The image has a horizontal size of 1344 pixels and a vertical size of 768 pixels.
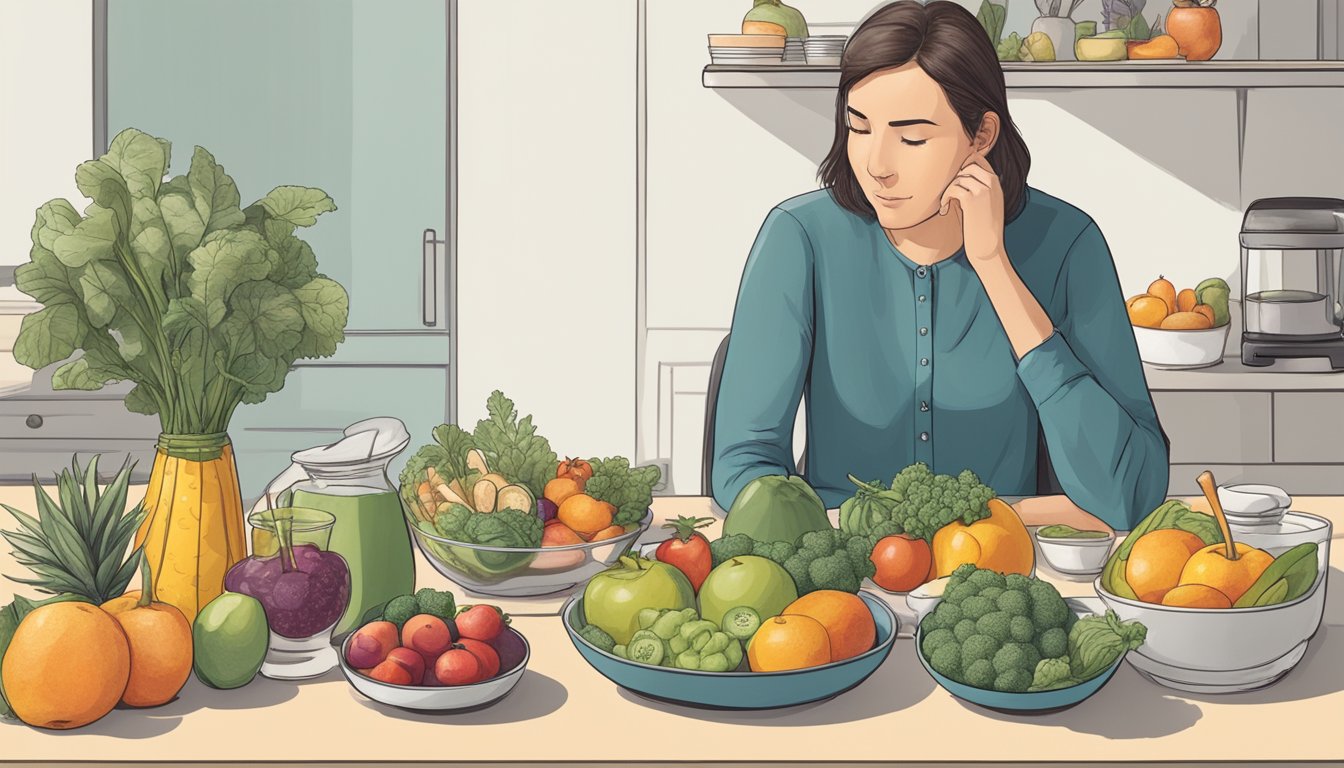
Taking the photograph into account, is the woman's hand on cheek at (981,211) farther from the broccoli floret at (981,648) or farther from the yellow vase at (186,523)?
the yellow vase at (186,523)

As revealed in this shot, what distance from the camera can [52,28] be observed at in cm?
365

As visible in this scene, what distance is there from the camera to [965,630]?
1052 millimetres

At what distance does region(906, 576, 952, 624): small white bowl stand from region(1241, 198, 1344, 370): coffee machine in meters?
2.24

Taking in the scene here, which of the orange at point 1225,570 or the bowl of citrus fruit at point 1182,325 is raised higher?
the bowl of citrus fruit at point 1182,325

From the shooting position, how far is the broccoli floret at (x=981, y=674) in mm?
1041

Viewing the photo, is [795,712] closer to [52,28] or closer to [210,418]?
[210,418]

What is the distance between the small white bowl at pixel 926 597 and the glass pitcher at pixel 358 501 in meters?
0.46

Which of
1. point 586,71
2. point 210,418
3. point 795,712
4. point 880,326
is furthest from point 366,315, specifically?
point 795,712

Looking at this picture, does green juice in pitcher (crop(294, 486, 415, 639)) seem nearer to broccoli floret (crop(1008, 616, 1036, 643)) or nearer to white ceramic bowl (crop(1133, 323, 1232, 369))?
broccoli floret (crop(1008, 616, 1036, 643))

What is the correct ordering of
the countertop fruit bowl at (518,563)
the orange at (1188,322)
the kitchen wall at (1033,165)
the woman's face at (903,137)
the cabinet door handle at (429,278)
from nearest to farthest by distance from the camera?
the countertop fruit bowl at (518,563) < the woman's face at (903,137) < the orange at (1188,322) < the kitchen wall at (1033,165) < the cabinet door handle at (429,278)

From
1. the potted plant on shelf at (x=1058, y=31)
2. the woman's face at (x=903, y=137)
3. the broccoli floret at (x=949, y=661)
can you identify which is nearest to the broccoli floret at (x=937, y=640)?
the broccoli floret at (x=949, y=661)

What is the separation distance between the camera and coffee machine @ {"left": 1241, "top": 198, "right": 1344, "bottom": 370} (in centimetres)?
314

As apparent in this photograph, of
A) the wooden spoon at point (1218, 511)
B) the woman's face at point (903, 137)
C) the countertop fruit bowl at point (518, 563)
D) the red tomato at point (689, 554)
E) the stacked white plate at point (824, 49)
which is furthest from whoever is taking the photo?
the stacked white plate at point (824, 49)

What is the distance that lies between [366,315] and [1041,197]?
2.18m
